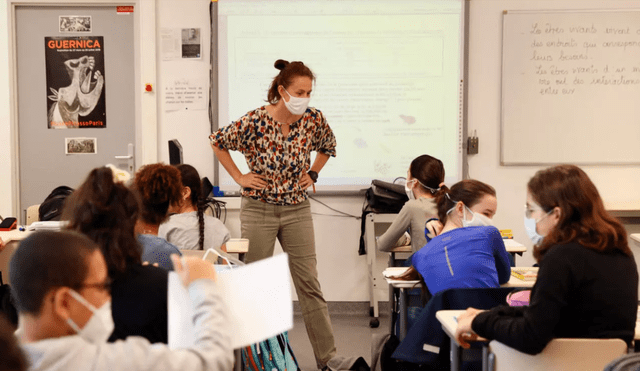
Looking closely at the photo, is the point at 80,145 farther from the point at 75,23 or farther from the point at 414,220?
the point at 414,220

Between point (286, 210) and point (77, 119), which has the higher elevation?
point (77, 119)

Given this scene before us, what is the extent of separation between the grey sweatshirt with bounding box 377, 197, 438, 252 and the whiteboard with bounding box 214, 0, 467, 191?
123 centimetres

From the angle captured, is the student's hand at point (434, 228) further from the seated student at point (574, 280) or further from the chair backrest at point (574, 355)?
the chair backrest at point (574, 355)

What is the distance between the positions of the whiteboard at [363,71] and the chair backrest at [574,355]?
3095mm

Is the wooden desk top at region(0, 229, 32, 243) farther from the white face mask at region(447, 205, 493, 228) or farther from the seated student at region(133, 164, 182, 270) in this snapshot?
the white face mask at region(447, 205, 493, 228)

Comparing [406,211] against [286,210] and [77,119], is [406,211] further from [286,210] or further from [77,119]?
[77,119]

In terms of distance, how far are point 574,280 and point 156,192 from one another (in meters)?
1.40

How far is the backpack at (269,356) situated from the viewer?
248 centimetres

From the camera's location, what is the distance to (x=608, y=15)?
4.62 metres

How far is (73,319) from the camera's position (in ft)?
3.51

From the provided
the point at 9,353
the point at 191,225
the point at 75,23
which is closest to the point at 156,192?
the point at 191,225

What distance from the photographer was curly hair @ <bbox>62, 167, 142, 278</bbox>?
149 centimetres

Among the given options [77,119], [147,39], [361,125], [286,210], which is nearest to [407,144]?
[361,125]

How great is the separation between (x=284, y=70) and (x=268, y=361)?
1.54m
